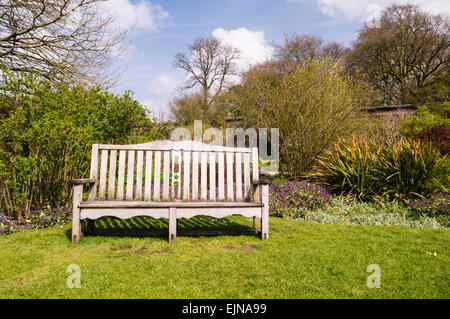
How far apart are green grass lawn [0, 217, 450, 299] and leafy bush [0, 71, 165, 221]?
2.69 feet

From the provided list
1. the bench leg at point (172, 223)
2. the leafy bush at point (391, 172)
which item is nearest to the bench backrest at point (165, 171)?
the bench leg at point (172, 223)

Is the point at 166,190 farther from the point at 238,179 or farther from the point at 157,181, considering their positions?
the point at 238,179

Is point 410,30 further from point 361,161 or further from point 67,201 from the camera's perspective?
point 67,201

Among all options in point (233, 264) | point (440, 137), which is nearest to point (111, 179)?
point (233, 264)

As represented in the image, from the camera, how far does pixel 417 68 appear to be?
22938 millimetres

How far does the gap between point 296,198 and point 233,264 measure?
3.02 meters

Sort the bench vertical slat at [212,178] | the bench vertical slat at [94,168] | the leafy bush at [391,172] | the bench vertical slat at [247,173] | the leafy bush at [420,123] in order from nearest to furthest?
the bench vertical slat at [94,168] → the bench vertical slat at [212,178] → the bench vertical slat at [247,173] → the leafy bush at [391,172] → the leafy bush at [420,123]

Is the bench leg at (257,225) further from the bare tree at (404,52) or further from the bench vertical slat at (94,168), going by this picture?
the bare tree at (404,52)

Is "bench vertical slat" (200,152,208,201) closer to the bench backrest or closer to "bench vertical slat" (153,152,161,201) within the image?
the bench backrest

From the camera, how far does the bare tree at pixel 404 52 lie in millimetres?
21828

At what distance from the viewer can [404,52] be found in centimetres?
2298

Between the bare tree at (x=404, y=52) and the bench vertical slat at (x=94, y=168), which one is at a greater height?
the bare tree at (x=404, y=52)

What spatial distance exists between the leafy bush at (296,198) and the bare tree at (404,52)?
18.7 metres
